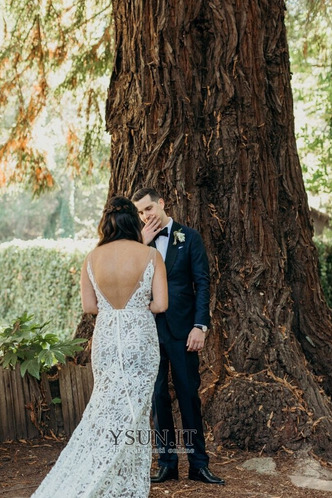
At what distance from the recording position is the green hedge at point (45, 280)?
43.3 ft

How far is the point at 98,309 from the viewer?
4.49 metres

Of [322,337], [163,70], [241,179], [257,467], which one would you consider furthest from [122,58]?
[257,467]

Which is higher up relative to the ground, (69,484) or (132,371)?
(132,371)

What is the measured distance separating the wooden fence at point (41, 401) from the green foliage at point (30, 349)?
117 mm

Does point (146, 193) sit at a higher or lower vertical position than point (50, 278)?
lower

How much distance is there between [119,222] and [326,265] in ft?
31.2

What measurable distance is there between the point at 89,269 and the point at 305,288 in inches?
110

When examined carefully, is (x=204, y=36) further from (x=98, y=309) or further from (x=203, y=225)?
(x=98, y=309)

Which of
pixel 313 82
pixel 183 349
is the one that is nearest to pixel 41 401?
pixel 183 349

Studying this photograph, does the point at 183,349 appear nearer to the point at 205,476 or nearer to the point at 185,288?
the point at 185,288

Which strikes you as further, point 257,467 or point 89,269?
point 257,467

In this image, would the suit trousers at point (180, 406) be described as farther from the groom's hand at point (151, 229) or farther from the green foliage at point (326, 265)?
the green foliage at point (326, 265)

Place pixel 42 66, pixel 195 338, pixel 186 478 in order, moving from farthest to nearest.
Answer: pixel 42 66 < pixel 186 478 < pixel 195 338

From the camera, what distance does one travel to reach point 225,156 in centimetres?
621
